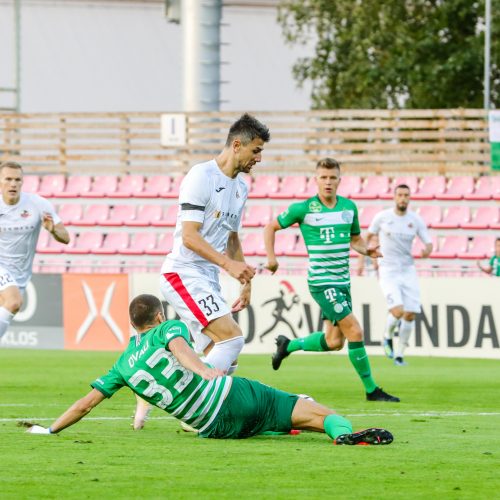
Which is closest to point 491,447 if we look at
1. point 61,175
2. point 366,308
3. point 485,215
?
point 366,308

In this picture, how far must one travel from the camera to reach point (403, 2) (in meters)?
42.2

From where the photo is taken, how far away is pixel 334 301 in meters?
14.4

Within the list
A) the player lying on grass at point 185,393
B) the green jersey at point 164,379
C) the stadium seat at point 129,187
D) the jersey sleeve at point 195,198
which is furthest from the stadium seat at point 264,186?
the green jersey at point 164,379

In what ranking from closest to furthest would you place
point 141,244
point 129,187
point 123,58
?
1. point 141,244
2. point 129,187
3. point 123,58

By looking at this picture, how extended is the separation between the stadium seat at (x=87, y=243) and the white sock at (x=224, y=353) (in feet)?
66.4

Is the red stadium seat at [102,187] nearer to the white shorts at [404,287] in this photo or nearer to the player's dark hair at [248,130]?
the white shorts at [404,287]

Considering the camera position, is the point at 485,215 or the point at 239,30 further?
the point at 239,30

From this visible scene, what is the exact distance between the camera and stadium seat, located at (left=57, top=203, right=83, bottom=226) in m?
31.7

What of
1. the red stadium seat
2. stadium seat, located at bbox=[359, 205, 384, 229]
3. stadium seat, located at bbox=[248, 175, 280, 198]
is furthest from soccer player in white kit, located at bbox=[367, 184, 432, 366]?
the red stadium seat

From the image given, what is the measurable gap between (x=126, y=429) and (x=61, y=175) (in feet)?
77.4

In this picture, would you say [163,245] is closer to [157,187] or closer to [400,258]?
[157,187]

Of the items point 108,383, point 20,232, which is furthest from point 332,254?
point 108,383

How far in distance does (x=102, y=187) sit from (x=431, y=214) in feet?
24.9

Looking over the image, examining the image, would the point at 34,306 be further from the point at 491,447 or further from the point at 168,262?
the point at 491,447
